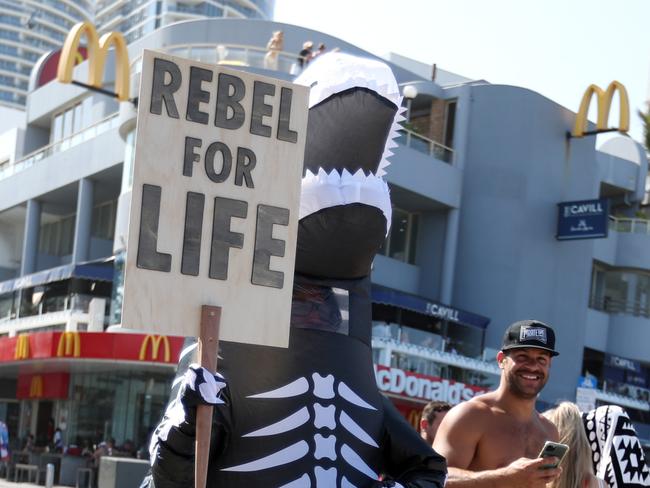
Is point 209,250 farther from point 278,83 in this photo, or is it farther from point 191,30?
point 191,30

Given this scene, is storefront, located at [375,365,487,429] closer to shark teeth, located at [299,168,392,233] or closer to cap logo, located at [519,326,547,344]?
cap logo, located at [519,326,547,344]

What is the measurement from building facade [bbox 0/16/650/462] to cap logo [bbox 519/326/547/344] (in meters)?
22.8

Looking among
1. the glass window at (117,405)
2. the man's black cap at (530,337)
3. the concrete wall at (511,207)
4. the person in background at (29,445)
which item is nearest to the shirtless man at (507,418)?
the man's black cap at (530,337)

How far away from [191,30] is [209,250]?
93.9ft

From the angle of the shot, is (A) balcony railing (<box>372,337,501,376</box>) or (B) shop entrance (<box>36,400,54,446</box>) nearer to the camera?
(A) balcony railing (<box>372,337,501,376</box>)

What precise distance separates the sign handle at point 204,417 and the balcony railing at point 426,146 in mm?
28259

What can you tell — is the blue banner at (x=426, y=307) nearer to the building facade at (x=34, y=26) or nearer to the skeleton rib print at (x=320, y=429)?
the skeleton rib print at (x=320, y=429)

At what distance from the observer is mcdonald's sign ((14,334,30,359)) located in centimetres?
2811

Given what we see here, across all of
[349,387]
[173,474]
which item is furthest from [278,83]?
[173,474]

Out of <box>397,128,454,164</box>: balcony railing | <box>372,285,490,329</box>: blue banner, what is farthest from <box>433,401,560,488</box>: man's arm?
<box>397,128,454,164</box>: balcony railing

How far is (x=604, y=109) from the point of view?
35.1 m

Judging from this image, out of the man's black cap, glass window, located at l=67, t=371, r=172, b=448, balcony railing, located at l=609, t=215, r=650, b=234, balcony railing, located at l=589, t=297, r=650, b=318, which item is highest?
balcony railing, located at l=609, t=215, r=650, b=234

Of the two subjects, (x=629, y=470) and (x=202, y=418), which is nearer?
(x=202, y=418)

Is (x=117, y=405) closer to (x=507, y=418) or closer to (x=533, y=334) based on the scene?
(x=507, y=418)
